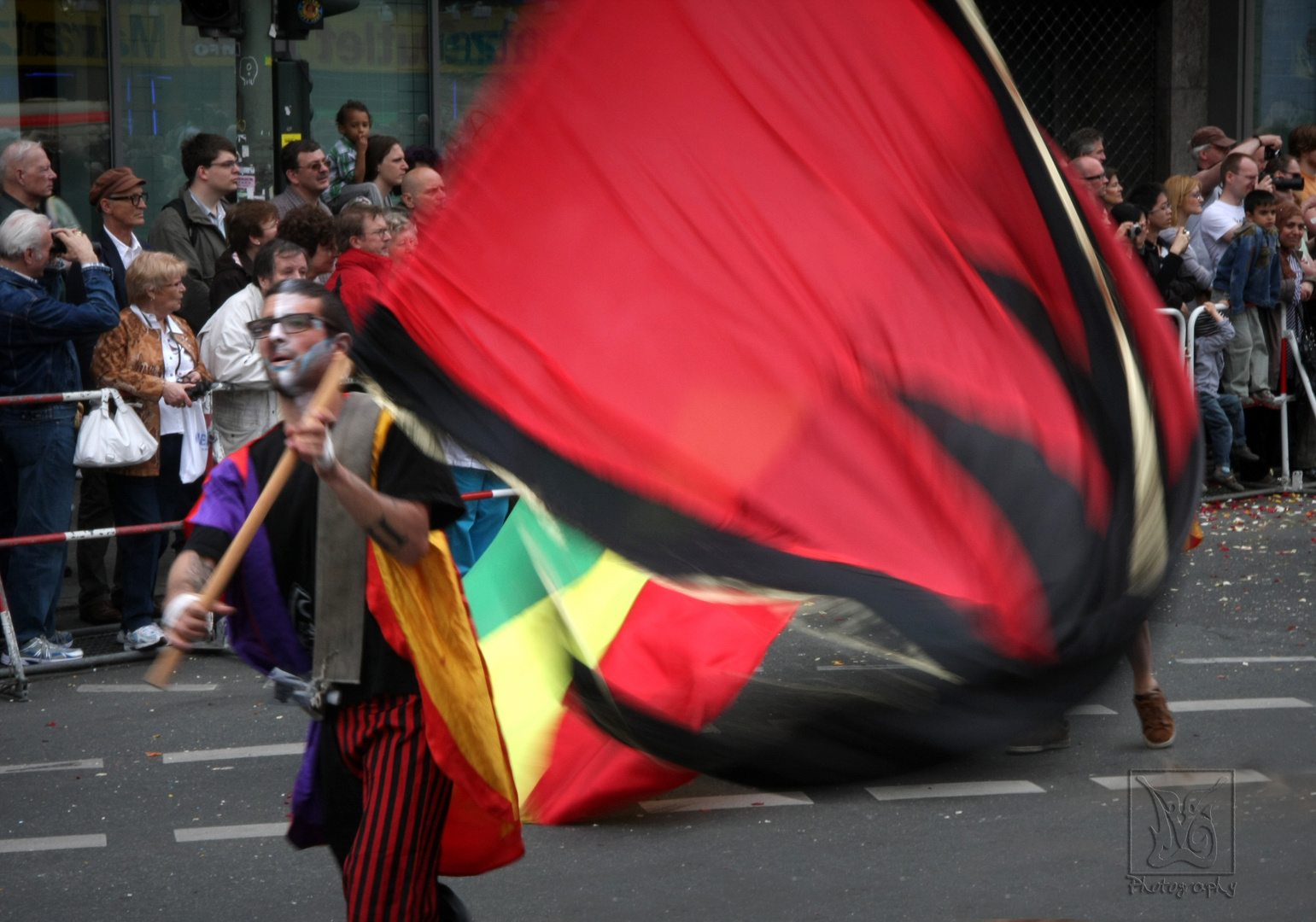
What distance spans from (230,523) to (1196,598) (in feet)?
21.0

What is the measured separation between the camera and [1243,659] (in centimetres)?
750

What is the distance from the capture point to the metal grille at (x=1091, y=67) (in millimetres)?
17641

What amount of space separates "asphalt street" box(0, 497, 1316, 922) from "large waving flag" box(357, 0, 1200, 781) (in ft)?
3.33

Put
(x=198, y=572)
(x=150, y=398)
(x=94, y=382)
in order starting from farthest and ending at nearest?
(x=94, y=382) → (x=150, y=398) → (x=198, y=572)

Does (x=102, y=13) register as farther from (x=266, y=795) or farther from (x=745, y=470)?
(x=745, y=470)

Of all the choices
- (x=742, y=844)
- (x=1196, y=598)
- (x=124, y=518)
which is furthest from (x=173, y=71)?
(x=742, y=844)

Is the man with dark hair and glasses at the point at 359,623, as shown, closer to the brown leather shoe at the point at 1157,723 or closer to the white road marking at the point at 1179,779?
the white road marking at the point at 1179,779

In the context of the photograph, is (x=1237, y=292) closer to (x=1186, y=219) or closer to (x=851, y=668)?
(x=1186, y=219)

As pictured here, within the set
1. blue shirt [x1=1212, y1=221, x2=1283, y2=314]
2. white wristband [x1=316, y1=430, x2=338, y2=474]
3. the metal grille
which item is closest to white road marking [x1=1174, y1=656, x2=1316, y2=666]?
blue shirt [x1=1212, y1=221, x2=1283, y2=314]

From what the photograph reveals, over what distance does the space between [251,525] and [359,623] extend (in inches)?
12.2

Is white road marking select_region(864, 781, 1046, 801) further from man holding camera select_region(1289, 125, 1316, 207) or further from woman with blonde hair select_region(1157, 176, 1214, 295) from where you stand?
man holding camera select_region(1289, 125, 1316, 207)

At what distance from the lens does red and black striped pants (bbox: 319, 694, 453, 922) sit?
342 cm

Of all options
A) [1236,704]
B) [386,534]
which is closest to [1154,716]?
[1236,704]

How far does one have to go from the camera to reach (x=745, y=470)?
3.29 metres
